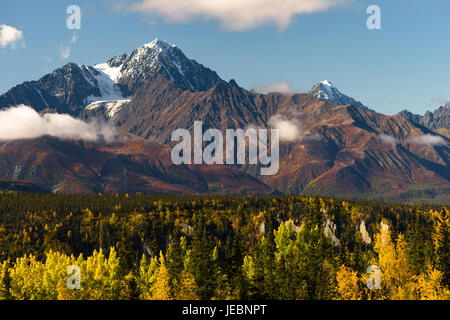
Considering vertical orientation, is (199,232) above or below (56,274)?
above

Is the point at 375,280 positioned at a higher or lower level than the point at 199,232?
lower

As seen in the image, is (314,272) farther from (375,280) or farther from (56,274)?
(56,274)

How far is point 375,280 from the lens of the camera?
98.2m

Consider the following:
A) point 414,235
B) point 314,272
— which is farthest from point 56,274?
point 414,235
